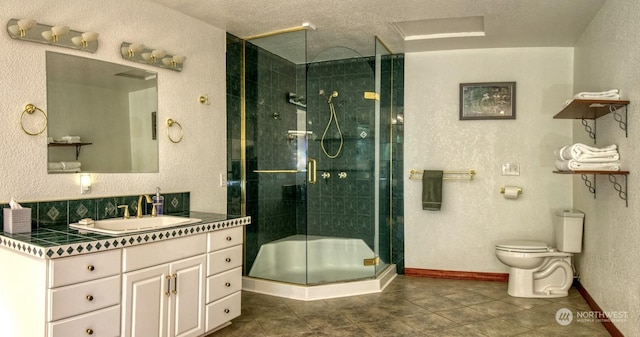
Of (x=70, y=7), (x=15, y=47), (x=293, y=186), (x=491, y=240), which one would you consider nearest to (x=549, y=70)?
(x=491, y=240)

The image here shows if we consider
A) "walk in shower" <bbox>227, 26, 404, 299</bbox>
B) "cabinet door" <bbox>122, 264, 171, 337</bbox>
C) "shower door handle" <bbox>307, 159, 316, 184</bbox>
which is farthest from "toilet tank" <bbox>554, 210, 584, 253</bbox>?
"cabinet door" <bbox>122, 264, 171, 337</bbox>

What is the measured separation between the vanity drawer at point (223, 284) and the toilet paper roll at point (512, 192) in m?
2.73

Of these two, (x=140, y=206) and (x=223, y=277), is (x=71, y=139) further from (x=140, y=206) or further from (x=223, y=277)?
(x=223, y=277)

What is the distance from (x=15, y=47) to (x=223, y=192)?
188 cm

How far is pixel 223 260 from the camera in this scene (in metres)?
2.73

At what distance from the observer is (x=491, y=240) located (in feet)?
13.7

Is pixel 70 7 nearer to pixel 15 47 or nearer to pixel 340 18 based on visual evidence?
pixel 15 47

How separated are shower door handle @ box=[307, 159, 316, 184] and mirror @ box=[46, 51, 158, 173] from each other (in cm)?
135

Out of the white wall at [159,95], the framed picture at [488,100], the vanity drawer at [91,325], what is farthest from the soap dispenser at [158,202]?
the framed picture at [488,100]

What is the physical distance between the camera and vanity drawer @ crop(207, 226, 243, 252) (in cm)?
264

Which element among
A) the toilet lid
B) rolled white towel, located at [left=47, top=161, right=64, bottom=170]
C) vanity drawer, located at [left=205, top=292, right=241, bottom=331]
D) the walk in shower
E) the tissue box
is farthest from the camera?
the walk in shower

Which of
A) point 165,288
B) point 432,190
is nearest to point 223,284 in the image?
point 165,288

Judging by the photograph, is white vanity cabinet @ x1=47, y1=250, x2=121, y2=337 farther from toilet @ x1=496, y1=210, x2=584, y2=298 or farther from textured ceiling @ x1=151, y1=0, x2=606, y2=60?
toilet @ x1=496, y1=210, x2=584, y2=298

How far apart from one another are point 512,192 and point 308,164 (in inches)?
80.0
